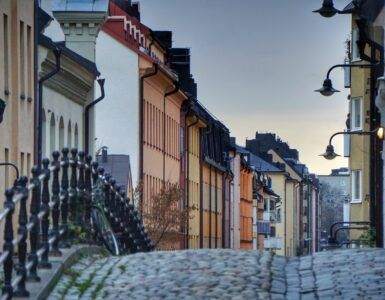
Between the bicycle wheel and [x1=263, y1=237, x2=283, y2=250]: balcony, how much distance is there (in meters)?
128

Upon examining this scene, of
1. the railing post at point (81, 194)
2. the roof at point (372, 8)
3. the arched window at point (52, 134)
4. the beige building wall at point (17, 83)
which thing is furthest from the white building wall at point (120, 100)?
the railing post at point (81, 194)

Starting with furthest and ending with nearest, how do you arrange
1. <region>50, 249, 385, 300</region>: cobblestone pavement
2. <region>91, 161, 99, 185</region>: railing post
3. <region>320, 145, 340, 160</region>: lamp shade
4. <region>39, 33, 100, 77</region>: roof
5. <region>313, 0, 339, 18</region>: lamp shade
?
1. <region>39, 33, 100, 77</region>: roof
2. <region>320, 145, 340, 160</region>: lamp shade
3. <region>313, 0, 339, 18</region>: lamp shade
4. <region>91, 161, 99, 185</region>: railing post
5. <region>50, 249, 385, 300</region>: cobblestone pavement

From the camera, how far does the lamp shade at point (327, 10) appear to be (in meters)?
35.6

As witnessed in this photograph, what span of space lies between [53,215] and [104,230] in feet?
16.6

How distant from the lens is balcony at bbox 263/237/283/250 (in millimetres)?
155500

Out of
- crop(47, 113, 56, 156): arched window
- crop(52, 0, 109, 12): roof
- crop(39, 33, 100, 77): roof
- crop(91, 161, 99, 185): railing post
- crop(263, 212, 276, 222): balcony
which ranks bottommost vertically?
crop(91, 161, 99, 185): railing post

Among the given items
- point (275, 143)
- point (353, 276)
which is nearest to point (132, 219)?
point (353, 276)

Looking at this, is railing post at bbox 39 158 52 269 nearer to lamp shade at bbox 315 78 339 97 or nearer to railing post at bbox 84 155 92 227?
railing post at bbox 84 155 92 227

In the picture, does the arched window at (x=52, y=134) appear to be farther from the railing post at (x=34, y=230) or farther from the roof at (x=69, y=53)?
the railing post at (x=34, y=230)

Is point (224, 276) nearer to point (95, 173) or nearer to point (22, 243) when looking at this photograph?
point (22, 243)

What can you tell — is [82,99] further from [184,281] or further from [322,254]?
[184,281]

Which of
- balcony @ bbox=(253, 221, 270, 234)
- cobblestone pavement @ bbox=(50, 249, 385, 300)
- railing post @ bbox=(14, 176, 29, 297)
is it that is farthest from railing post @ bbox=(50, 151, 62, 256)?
balcony @ bbox=(253, 221, 270, 234)

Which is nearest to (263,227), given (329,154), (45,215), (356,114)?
(356,114)

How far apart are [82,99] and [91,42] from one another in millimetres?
1745
